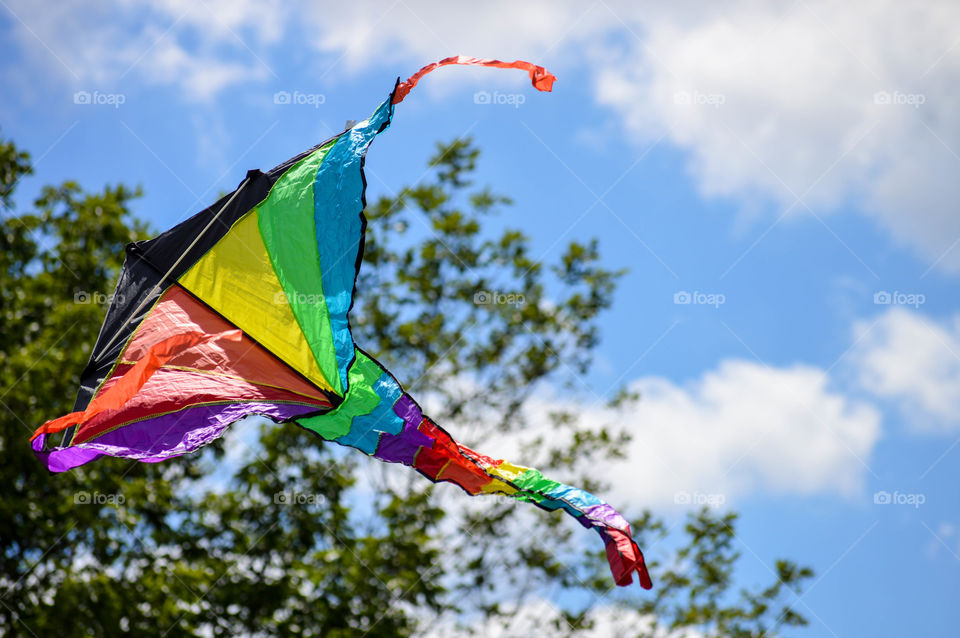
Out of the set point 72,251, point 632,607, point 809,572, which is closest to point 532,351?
point 632,607

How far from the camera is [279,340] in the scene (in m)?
5.80

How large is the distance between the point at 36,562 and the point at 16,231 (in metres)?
4.72

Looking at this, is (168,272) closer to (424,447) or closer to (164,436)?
(164,436)

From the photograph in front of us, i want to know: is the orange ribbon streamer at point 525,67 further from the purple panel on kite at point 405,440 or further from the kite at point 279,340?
the purple panel on kite at point 405,440

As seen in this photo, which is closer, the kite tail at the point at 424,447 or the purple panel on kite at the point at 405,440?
the kite tail at the point at 424,447

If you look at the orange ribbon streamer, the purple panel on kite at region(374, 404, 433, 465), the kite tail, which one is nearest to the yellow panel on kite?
the kite tail

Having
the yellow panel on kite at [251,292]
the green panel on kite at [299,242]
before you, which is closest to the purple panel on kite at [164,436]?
the yellow panel on kite at [251,292]

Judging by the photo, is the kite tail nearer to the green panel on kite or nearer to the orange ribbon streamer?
the green panel on kite

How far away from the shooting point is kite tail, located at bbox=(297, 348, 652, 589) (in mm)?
5742

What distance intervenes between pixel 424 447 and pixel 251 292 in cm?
148

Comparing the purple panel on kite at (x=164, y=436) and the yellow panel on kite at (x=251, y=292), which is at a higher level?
the yellow panel on kite at (x=251, y=292)

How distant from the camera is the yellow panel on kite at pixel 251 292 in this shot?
18.9ft

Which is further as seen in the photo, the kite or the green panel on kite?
the green panel on kite

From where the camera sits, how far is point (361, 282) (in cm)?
1362
